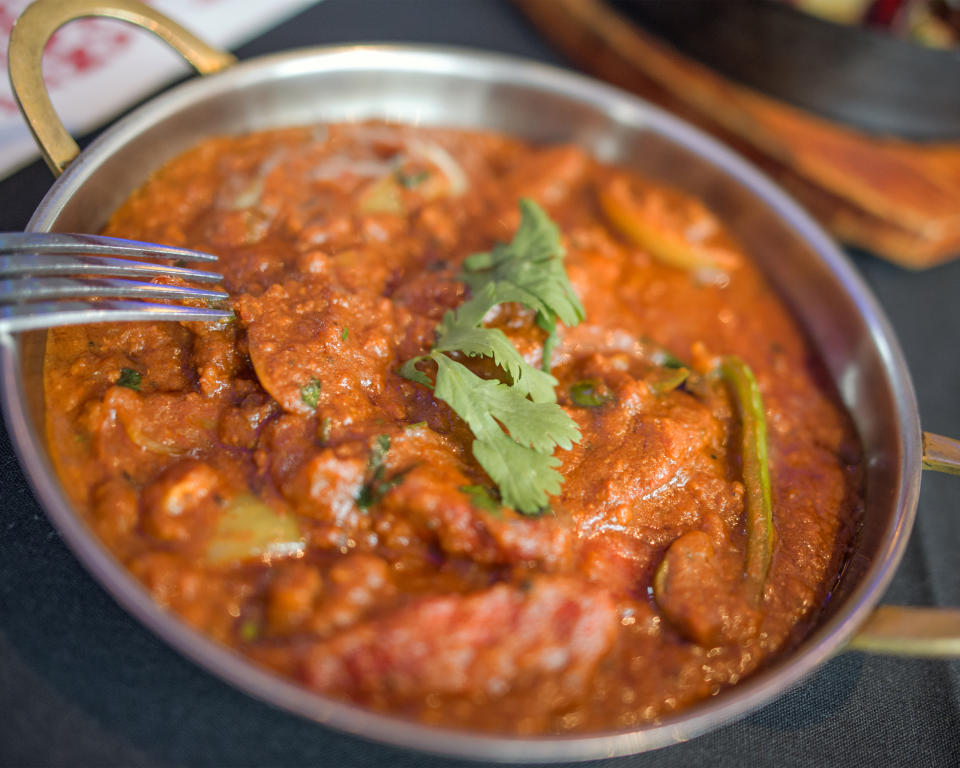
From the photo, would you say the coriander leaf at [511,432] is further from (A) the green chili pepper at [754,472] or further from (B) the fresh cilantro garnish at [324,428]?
(A) the green chili pepper at [754,472]

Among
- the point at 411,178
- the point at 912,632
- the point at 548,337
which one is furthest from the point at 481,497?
the point at 411,178

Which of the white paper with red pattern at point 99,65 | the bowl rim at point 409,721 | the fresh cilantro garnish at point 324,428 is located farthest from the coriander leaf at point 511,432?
the white paper with red pattern at point 99,65

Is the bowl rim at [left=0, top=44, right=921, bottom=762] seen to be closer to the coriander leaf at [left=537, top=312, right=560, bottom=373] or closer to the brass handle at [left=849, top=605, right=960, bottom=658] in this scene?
the brass handle at [left=849, top=605, right=960, bottom=658]

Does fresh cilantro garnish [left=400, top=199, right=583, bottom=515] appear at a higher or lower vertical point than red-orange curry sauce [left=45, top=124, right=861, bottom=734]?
higher

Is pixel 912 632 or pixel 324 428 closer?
pixel 912 632

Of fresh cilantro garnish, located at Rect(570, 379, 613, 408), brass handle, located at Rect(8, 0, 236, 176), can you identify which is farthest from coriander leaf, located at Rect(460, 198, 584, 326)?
brass handle, located at Rect(8, 0, 236, 176)

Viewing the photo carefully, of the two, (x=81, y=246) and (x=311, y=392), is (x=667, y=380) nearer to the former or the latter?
(x=311, y=392)

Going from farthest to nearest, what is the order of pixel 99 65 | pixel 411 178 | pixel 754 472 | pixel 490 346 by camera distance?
pixel 99 65 → pixel 411 178 → pixel 754 472 → pixel 490 346
